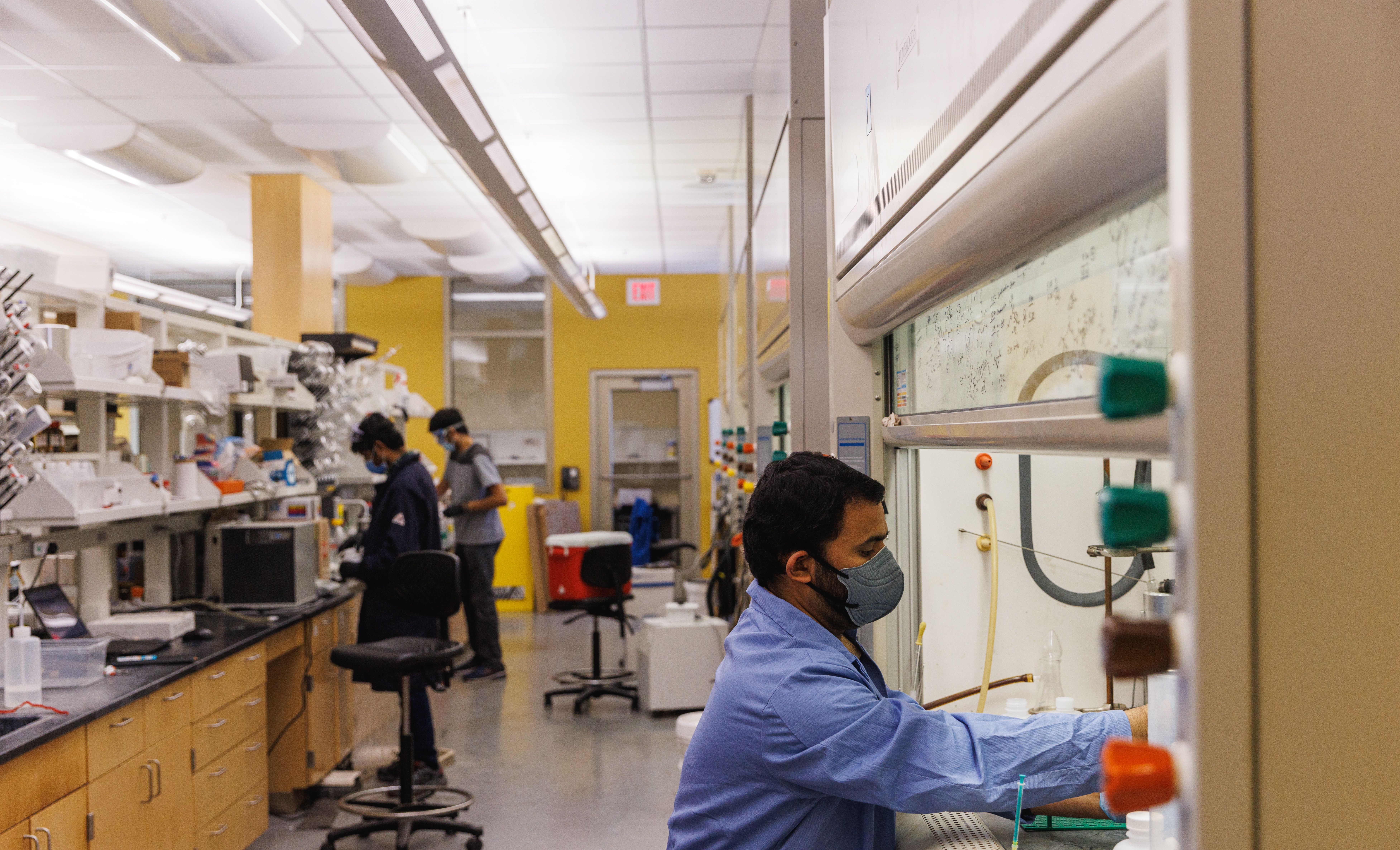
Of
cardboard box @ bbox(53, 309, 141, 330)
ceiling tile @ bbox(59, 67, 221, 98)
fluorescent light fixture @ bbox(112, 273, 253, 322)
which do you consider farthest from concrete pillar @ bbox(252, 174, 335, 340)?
cardboard box @ bbox(53, 309, 141, 330)

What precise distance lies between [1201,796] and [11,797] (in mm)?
2597

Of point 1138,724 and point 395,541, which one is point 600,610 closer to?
point 395,541

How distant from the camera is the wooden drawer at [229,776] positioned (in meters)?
3.23

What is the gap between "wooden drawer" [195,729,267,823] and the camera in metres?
3.23

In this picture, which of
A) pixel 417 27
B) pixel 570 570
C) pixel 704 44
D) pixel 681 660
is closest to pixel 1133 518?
pixel 417 27

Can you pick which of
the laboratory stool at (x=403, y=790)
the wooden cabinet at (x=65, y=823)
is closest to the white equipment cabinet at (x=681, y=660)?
the laboratory stool at (x=403, y=790)

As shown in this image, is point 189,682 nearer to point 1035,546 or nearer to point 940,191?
point 1035,546

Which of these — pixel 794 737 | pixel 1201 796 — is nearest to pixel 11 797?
pixel 794 737

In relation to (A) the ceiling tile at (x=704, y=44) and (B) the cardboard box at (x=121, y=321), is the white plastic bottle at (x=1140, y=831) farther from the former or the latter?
(A) the ceiling tile at (x=704, y=44)

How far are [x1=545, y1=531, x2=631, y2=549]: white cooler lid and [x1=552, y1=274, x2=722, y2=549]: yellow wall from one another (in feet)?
10.2

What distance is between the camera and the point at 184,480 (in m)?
3.97

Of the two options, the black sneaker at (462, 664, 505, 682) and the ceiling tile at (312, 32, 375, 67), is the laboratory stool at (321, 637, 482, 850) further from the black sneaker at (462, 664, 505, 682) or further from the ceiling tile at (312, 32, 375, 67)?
the ceiling tile at (312, 32, 375, 67)

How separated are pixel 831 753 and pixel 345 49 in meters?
4.21

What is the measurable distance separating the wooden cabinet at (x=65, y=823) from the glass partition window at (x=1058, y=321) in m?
2.33
